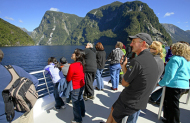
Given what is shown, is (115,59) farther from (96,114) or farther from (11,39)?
(11,39)

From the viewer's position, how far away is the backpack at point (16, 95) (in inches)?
47.3

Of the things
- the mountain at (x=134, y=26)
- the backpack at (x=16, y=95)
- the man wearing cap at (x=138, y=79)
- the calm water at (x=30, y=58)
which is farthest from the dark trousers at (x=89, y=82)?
the mountain at (x=134, y=26)

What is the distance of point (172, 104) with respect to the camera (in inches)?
77.9

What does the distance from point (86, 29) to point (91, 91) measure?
7768 inches

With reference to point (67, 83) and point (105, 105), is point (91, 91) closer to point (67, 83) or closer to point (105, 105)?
point (105, 105)

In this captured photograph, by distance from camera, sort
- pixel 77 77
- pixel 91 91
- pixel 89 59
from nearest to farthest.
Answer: pixel 77 77 → pixel 89 59 → pixel 91 91

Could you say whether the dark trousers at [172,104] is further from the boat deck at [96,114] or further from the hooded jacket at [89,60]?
the hooded jacket at [89,60]

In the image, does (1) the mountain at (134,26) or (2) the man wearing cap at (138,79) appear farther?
(1) the mountain at (134,26)

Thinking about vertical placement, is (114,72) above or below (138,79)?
below

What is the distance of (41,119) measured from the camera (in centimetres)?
239

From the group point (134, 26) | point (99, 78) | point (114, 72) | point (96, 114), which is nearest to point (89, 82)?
point (99, 78)

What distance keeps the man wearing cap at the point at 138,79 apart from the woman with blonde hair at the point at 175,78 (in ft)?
2.40

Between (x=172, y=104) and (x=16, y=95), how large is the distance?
2.56 m

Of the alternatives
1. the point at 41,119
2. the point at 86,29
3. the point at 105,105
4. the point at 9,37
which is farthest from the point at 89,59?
the point at 86,29
